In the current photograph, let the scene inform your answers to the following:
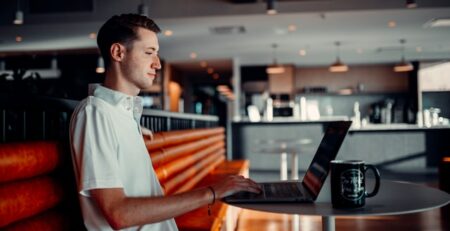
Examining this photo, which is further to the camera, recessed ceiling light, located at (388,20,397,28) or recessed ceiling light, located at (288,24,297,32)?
recessed ceiling light, located at (288,24,297,32)

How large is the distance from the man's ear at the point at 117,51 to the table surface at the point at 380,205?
0.54 m

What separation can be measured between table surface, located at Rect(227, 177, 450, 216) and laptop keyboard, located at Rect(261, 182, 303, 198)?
0.08 m

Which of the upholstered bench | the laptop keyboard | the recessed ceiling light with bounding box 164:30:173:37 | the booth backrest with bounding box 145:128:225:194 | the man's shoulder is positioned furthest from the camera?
the recessed ceiling light with bounding box 164:30:173:37

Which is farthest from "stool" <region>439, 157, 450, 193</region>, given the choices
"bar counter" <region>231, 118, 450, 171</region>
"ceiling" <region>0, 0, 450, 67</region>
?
"bar counter" <region>231, 118, 450, 171</region>

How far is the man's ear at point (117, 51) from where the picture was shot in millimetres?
1250

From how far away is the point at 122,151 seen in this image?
1160 mm

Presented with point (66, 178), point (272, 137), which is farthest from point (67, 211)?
point (272, 137)

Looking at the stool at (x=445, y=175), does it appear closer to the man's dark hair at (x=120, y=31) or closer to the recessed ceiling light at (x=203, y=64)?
the man's dark hair at (x=120, y=31)

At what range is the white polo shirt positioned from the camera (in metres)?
1.06

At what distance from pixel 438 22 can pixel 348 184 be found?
808 cm

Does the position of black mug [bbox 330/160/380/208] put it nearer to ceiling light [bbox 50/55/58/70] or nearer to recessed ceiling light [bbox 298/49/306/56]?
recessed ceiling light [bbox 298/49/306/56]

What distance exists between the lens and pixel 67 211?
133cm

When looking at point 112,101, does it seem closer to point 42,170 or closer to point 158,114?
point 42,170

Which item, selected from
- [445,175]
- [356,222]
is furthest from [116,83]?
[445,175]
